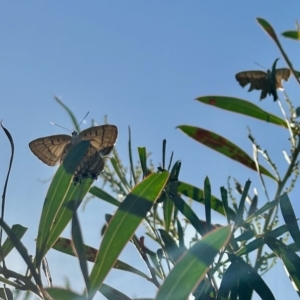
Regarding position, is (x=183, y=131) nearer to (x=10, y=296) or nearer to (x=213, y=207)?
(x=213, y=207)

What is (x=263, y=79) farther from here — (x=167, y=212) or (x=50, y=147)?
(x=50, y=147)

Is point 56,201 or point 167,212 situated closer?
point 56,201

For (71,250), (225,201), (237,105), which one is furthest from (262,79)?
(71,250)

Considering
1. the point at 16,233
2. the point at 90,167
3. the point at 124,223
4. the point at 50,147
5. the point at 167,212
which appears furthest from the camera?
the point at 167,212

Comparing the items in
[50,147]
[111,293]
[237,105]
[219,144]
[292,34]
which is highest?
[292,34]

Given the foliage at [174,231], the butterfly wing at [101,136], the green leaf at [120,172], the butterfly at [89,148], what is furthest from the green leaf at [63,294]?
the green leaf at [120,172]

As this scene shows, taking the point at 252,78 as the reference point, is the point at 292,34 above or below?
above
